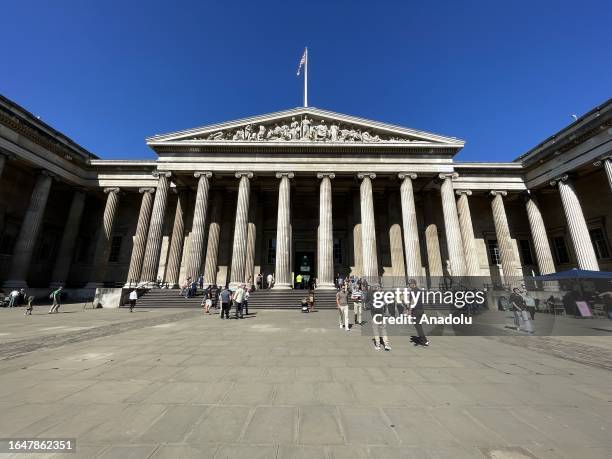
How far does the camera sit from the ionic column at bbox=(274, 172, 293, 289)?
19812 mm

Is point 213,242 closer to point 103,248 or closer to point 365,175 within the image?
point 103,248

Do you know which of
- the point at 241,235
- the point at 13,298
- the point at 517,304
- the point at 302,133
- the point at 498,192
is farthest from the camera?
the point at 498,192

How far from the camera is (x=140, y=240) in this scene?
2245 centimetres

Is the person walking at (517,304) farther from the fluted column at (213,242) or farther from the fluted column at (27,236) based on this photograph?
the fluted column at (27,236)

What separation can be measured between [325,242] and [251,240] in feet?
23.9

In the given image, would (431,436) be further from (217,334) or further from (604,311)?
(604,311)

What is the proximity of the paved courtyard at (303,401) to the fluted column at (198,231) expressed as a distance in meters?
13.5

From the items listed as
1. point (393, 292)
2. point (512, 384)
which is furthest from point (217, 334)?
point (512, 384)

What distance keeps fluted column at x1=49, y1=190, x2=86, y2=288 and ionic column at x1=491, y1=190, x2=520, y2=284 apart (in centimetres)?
3916

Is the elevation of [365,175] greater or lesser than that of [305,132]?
lesser

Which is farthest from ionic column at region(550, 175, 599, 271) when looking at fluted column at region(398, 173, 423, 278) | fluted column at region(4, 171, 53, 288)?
fluted column at region(4, 171, 53, 288)

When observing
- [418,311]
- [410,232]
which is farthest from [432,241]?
[418,311]

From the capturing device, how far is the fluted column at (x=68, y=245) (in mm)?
23344

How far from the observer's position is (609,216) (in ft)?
70.4
